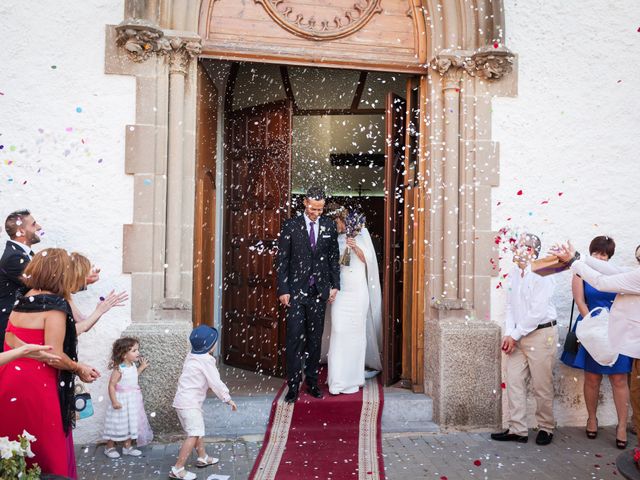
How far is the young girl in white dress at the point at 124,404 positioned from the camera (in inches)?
188

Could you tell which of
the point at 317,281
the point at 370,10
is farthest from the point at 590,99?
the point at 317,281

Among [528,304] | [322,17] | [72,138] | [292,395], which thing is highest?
[322,17]

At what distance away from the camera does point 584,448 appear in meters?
5.22

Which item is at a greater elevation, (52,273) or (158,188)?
(158,188)

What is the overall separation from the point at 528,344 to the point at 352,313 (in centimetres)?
159

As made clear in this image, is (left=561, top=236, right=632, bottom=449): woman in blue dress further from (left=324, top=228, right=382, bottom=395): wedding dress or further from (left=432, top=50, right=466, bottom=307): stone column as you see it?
(left=324, top=228, right=382, bottom=395): wedding dress

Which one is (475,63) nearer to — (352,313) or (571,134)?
(571,134)

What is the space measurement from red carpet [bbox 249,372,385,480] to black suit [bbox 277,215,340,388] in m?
0.27

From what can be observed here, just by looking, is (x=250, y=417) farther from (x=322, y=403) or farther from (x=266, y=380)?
(x=266, y=380)

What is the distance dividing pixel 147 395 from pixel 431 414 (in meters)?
2.47

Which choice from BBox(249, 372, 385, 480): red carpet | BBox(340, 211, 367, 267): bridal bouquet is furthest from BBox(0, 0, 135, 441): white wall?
BBox(340, 211, 367, 267): bridal bouquet

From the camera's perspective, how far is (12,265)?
14.5ft

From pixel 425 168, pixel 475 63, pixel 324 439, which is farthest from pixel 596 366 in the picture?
pixel 475 63

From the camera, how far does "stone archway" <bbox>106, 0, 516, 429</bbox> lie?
5.18 meters
